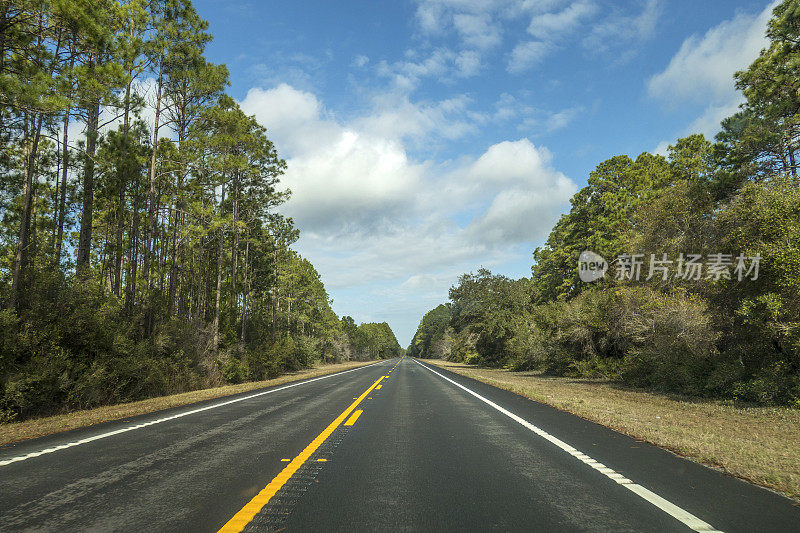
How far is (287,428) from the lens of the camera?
752cm

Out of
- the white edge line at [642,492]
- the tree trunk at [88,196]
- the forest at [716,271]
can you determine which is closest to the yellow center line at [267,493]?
the white edge line at [642,492]

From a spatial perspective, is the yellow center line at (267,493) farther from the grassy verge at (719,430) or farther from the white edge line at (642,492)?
the grassy verge at (719,430)

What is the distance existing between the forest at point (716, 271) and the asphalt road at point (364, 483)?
7711 millimetres

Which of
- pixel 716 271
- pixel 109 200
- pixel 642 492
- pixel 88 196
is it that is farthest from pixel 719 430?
pixel 109 200

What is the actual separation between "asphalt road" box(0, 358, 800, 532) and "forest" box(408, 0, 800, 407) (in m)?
7.71

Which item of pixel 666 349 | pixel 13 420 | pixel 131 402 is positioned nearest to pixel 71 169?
pixel 131 402

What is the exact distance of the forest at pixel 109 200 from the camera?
10094mm

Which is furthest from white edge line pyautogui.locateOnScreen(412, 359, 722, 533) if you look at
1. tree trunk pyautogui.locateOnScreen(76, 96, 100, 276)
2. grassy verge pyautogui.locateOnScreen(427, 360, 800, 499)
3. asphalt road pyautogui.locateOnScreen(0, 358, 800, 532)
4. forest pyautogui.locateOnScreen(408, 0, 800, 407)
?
tree trunk pyautogui.locateOnScreen(76, 96, 100, 276)

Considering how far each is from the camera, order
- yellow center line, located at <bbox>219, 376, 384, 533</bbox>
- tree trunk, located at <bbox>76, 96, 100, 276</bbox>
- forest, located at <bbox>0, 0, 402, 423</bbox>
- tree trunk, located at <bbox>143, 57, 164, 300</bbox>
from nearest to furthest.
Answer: yellow center line, located at <bbox>219, 376, 384, 533</bbox> → forest, located at <bbox>0, 0, 402, 423</bbox> → tree trunk, located at <bbox>76, 96, 100, 276</bbox> → tree trunk, located at <bbox>143, 57, 164, 300</bbox>

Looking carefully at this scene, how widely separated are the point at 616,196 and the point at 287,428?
A: 27.5 meters

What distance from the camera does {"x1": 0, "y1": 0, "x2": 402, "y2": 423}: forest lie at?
10094 mm

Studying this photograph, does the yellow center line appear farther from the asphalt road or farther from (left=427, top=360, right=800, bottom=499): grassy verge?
(left=427, top=360, right=800, bottom=499): grassy verge

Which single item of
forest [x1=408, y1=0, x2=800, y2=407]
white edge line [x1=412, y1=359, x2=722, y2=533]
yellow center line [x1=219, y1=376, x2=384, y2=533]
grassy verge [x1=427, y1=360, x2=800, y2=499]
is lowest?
grassy verge [x1=427, y1=360, x2=800, y2=499]

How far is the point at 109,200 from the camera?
2047 centimetres
